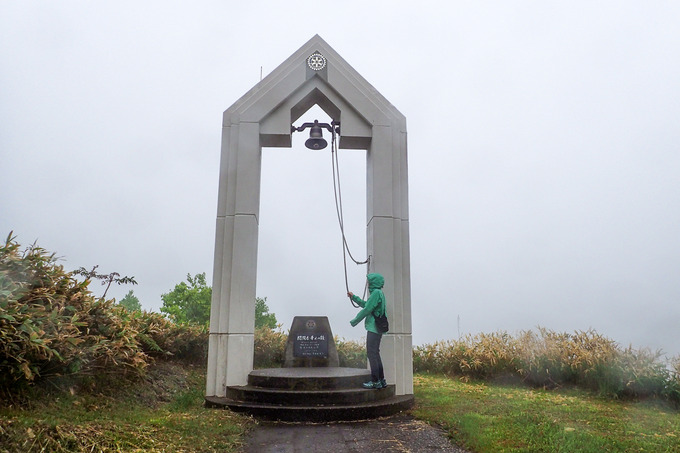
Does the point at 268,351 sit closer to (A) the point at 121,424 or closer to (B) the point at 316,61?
(A) the point at 121,424

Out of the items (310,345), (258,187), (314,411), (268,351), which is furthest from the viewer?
(268,351)

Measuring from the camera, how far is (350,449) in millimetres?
5156

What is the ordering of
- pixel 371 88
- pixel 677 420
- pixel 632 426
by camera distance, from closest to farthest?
pixel 632 426 < pixel 677 420 < pixel 371 88

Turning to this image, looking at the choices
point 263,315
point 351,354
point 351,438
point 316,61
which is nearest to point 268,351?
point 351,354

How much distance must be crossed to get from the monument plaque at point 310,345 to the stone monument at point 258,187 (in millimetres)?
1352

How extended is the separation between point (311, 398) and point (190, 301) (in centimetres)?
1753

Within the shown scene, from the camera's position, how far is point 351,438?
558 centimetres

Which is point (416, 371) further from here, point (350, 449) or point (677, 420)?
point (350, 449)

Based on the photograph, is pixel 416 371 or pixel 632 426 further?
pixel 416 371

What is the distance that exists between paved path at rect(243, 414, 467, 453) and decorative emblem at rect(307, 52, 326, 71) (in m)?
5.91

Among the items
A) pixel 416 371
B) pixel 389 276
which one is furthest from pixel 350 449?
pixel 416 371

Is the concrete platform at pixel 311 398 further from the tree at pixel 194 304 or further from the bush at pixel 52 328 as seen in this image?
the tree at pixel 194 304

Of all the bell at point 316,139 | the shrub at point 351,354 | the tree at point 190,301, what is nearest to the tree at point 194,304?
the tree at point 190,301

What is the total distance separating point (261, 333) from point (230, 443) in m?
5.64
